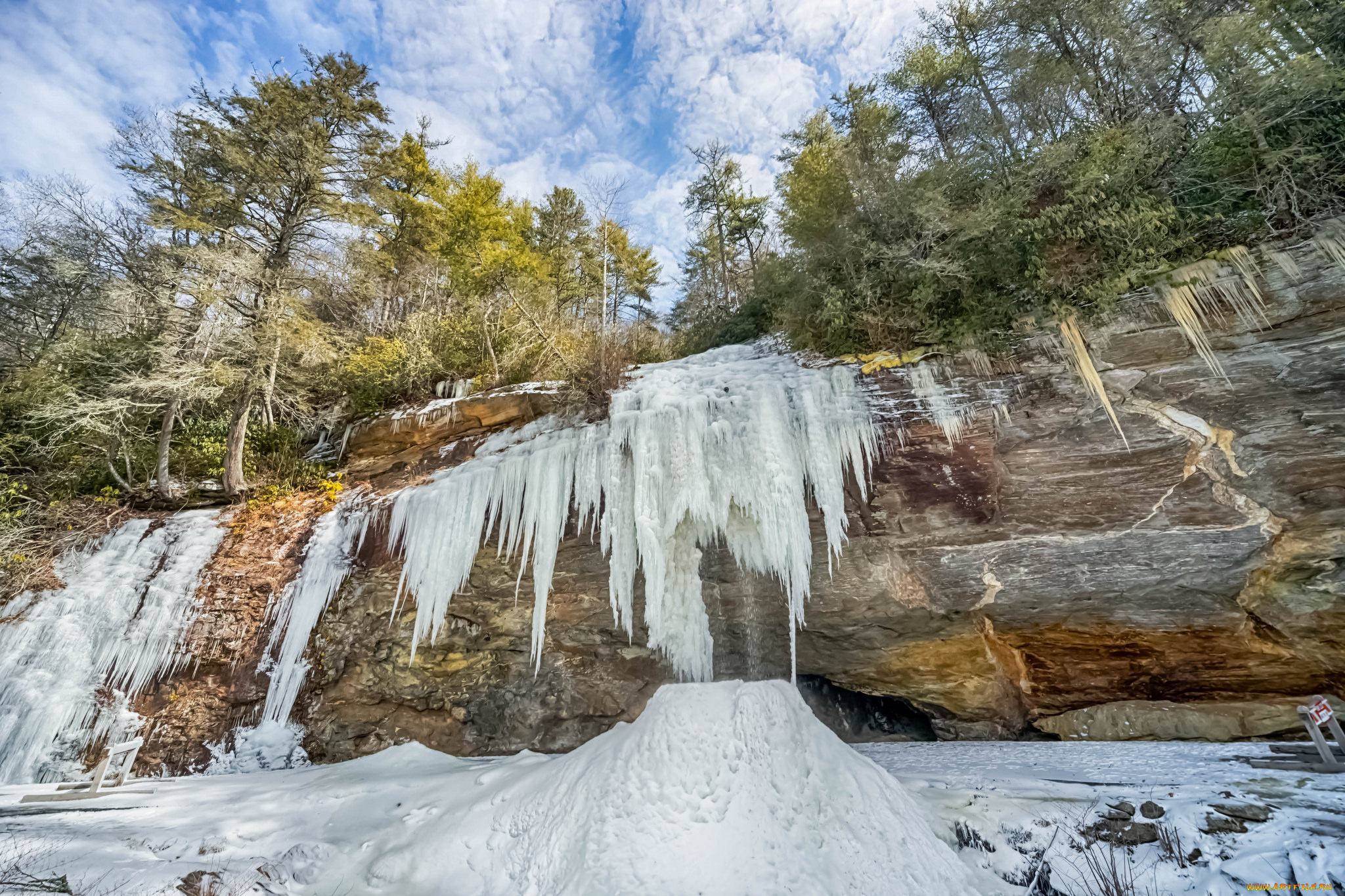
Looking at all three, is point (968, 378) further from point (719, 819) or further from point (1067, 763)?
point (719, 819)

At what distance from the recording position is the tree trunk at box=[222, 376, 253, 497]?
25.3 ft

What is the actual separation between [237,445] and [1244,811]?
441 inches

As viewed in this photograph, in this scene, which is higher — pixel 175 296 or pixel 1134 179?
pixel 175 296

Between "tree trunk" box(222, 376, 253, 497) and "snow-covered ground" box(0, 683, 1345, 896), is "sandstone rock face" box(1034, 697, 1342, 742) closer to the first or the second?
"snow-covered ground" box(0, 683, 1345, 896)

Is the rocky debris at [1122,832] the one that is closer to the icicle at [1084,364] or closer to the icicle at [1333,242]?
the icicle at [1084,364]

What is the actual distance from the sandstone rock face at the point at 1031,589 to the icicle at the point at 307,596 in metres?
0.23

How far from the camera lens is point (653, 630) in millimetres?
6062

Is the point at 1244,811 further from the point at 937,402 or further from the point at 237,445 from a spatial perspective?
the point at 237,445

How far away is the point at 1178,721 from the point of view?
5.29 meters

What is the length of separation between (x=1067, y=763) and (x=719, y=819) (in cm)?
334

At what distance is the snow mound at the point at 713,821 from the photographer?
2.76 metres

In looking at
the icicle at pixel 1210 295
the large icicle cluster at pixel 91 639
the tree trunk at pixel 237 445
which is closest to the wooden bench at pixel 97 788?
the large icicle cluster at pixel 91 639

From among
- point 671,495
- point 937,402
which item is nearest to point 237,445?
point 671,495

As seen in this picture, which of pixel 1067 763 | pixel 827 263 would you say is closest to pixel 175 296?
pixel 827 263
